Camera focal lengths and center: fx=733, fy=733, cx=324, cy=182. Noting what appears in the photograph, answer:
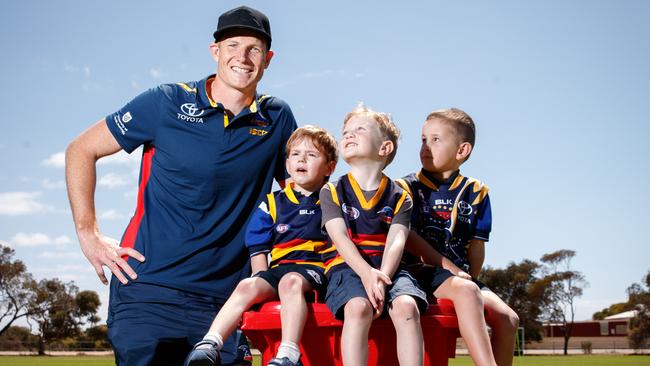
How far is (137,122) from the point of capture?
5094 mm

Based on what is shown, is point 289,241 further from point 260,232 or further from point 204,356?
point 204,356

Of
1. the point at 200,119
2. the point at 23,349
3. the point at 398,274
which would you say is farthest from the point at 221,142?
the point at 23,349

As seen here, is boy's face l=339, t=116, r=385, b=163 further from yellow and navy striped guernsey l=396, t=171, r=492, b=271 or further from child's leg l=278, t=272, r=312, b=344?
child's leg l=278, t=272, r=312, b=344

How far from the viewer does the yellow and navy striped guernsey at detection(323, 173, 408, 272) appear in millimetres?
3807

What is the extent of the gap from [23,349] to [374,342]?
72441 mm

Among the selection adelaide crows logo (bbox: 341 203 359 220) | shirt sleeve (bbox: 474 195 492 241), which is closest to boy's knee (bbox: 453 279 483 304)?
adelaide crows logo (bbox: 341 203 359 220)

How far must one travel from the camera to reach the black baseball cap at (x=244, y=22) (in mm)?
4949

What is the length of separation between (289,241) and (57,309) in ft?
237

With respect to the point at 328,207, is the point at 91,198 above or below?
above

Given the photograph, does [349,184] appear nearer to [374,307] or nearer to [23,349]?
[374,307]

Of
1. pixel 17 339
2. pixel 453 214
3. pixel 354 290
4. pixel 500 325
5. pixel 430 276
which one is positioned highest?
pixel 453 214

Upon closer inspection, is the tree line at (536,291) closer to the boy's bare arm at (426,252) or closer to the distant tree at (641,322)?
the distant tree at (641,322)

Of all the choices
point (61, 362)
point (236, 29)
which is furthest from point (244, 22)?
point (61, 362)

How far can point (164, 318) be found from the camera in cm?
472
